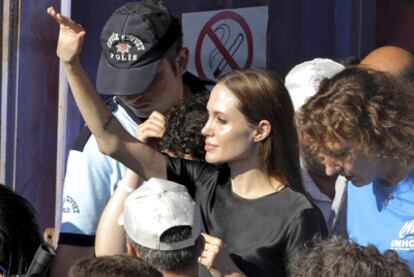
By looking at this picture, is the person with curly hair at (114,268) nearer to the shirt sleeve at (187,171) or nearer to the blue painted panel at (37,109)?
the shirt sleeve at (187,171)

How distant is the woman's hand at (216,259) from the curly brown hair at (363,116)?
40 cm

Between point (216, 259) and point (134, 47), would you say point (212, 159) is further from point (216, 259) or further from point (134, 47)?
point (134, 47)

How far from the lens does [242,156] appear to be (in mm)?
3383

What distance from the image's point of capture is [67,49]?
3312mm

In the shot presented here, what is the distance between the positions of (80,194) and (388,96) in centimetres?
119

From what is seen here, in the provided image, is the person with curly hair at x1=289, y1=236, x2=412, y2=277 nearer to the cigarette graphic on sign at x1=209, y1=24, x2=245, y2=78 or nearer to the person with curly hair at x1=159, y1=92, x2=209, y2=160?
the person with curly hair at x1=159, y1=92, x2=209, y2=160

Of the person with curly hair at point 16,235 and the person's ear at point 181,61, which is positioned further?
the person's ear at point 181,61

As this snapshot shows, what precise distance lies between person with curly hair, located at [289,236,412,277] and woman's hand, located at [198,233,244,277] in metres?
0.31

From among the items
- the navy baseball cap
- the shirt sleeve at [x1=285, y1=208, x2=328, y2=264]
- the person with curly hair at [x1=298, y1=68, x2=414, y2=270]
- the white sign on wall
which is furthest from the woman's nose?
the white sign on wall

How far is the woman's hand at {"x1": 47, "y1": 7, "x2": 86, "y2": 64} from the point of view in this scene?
330cm

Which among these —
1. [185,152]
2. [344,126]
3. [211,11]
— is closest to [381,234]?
[344,126]

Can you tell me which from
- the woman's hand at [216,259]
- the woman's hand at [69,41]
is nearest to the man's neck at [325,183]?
the woman's hand at [216,259]

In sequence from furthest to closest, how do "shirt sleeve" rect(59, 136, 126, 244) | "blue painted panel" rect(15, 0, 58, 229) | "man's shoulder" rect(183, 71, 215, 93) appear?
"blue painted panel" rect(15, 0, 58, 229)
"man's shoulder" rect(183, 71, 215, 93)
"shirt sleeve" rect(59, 136, 126, 244)

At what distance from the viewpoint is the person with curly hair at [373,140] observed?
3076mm
